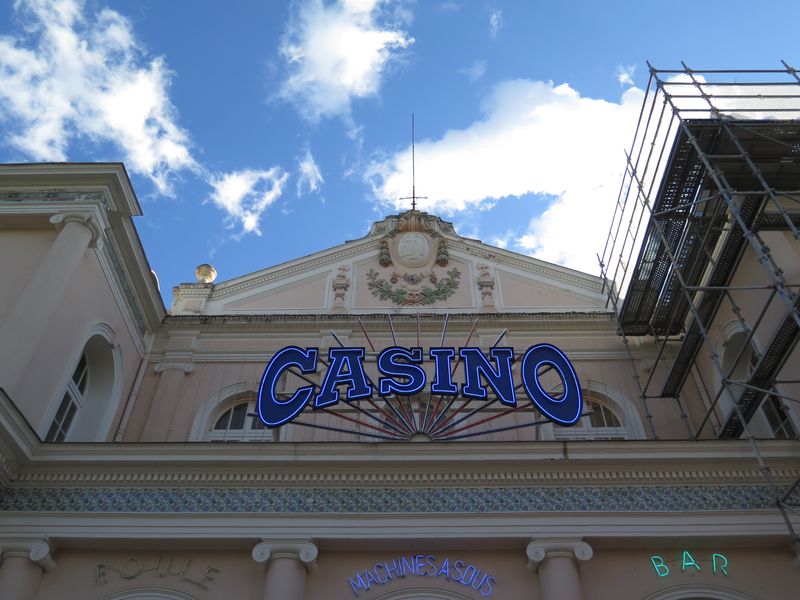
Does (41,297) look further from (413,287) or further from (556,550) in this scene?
(556,550)

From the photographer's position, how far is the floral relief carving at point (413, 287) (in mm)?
18484

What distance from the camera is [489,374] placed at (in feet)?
43.8

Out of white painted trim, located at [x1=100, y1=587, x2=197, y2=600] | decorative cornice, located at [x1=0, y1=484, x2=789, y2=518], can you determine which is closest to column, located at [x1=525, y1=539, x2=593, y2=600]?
decorative cornice, located at [x1=0, y1=484, x2=789, y2=518]

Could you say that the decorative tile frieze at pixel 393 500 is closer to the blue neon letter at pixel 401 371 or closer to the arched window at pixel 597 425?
the blue neon letter at pixel 401 371

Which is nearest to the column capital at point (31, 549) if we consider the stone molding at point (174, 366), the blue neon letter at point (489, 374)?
the stone molding at point (174, 366)

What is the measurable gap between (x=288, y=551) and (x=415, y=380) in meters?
3.82

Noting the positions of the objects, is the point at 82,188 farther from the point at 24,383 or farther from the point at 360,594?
the point at 360,594

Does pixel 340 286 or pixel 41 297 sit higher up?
pixel 340 286

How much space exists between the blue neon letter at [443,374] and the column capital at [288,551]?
3.53 metres

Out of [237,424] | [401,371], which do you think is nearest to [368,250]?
[237,424]

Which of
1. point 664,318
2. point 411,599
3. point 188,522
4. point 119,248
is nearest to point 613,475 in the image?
point 411,599

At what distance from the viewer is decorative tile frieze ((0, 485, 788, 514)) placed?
1150 cm

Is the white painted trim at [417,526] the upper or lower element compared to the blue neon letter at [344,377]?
lower

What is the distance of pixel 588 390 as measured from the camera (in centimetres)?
1638
